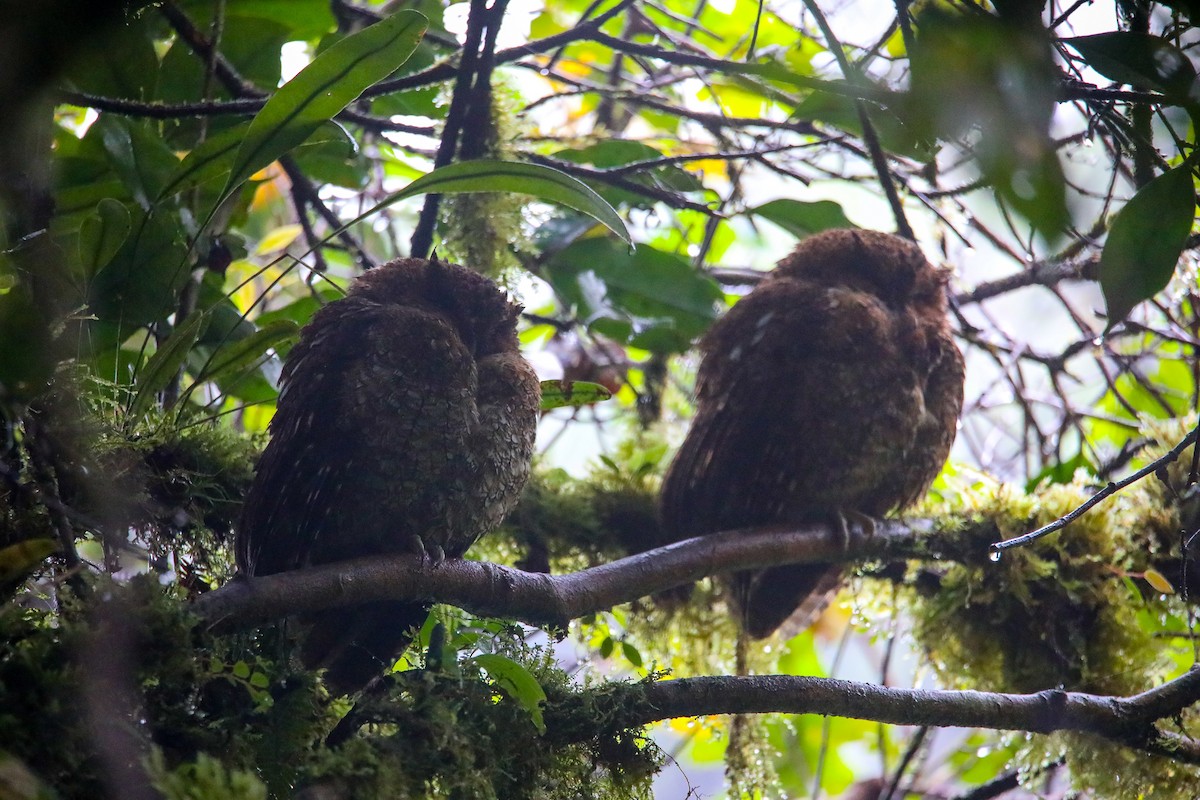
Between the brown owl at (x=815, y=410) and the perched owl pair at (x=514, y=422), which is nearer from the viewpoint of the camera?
the perched owl pair at (x=514, y=422)

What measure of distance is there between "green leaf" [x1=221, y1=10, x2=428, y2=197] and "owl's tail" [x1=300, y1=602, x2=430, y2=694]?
76 cm

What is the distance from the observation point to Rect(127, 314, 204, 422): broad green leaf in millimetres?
1470

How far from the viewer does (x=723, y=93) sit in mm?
3061

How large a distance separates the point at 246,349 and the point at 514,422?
52 cm

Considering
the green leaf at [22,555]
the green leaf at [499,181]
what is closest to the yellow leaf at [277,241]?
the green leaf at [499,181]

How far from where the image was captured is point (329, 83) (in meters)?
1.42

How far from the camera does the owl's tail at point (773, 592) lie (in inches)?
90.3

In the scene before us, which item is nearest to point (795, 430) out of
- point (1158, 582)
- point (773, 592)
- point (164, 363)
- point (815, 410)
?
point (815, 410)

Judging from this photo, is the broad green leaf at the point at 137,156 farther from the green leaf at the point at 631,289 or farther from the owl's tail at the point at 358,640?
the green leaf at the point at 631,289

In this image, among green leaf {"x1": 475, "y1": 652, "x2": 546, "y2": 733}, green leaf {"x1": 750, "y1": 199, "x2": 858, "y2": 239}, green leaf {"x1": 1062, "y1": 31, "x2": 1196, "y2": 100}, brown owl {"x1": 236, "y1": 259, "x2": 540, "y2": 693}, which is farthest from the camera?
green leaf {"x1": 750, "y1": 199, "x2": 858, "y2": 239}

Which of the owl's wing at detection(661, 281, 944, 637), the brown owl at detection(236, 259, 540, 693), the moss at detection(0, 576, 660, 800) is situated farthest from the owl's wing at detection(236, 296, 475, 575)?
the owl's wing at detection(661, 281, 944, 637)

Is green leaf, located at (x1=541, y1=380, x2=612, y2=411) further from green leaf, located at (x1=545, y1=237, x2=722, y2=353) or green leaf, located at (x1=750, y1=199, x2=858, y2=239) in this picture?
green leaf, located at (x1=750, y1=199, x2=858, y2=239)

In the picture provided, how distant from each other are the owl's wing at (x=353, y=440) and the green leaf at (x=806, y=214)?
4.19 feet

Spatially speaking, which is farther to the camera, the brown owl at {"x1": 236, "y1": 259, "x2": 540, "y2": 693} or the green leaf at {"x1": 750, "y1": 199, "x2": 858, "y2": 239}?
the green leaf at {"x1": 750, "y1": 199, "x2": 858, "y2": 239}
